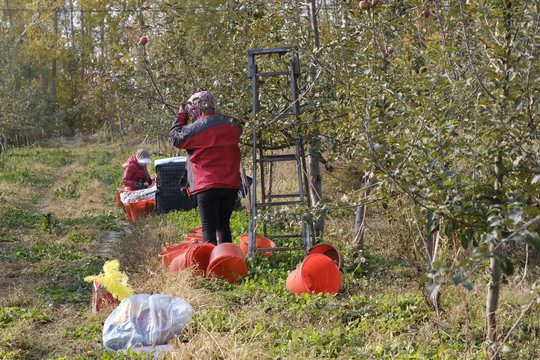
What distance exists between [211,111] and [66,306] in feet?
7.90

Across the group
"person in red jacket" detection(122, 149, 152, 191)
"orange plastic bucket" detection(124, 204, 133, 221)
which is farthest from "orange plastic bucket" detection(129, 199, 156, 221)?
"person in red jacket" detection(122, 149, 152, 191)

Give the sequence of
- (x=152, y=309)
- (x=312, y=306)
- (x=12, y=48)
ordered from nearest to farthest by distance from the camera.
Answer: (x=152, y=309) → (x=312, y=306) → (x=12, y=48)

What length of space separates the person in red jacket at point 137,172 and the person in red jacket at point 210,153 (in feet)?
15.0

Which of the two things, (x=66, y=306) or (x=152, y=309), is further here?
(x=66, y=306)

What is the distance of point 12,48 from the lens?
31406mm

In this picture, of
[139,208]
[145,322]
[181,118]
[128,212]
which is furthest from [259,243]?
[128,212]

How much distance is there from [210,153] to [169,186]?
3926mm

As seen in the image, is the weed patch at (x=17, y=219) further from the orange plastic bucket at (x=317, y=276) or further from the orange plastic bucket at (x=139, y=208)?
the orange plastic bucket at (x=317, y=276)

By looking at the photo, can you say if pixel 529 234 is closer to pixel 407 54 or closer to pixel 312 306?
pixel 312 306

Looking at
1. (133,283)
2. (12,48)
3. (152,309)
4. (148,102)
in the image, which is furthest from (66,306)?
(12,48)

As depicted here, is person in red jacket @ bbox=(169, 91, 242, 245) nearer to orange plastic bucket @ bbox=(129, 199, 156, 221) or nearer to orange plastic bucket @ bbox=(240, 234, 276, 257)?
orange plastic bucket @ bbox=(240, 234, 276, 257)

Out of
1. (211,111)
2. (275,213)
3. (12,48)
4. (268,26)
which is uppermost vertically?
(12,48)

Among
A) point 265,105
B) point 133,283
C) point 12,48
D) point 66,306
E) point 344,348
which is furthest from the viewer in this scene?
point 12,48

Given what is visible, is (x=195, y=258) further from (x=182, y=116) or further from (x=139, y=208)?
(x=139, y=208)
